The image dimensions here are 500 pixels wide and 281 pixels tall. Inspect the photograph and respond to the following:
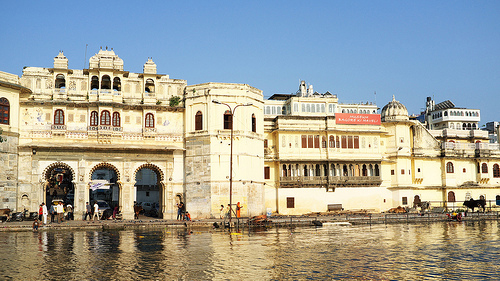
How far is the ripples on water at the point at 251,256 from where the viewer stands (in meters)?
18.2

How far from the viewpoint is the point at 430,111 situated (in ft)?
263

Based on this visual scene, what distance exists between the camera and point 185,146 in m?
47.9

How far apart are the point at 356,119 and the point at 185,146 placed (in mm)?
19663

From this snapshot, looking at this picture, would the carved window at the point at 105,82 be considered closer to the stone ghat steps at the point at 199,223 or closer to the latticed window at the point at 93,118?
the latticed window at the point at 93,118

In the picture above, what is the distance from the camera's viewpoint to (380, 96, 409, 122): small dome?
58.3 meters

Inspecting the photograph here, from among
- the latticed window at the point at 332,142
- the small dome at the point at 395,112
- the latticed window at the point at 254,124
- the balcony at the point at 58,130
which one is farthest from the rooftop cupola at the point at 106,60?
the small dome at the point at 395,112

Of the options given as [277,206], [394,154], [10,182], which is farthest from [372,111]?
[10,182]

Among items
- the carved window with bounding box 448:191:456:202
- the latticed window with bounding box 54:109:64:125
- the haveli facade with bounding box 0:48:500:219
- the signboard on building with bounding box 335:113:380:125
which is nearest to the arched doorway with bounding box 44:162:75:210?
the haveli facade with bounding box 0:48:500:219

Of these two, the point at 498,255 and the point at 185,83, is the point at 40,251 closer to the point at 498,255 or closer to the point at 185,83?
the point at 498,255

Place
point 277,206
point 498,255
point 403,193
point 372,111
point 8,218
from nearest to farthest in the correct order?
point 498,255 → point 8,218 → point 277,206 → point 403,193 → point 372,111

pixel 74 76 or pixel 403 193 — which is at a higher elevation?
pixel 74 76

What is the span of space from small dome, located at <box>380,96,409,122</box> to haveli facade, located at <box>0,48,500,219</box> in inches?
32.3

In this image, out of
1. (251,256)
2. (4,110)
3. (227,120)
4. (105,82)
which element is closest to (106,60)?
(105,82)

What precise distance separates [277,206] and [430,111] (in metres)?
39.2
